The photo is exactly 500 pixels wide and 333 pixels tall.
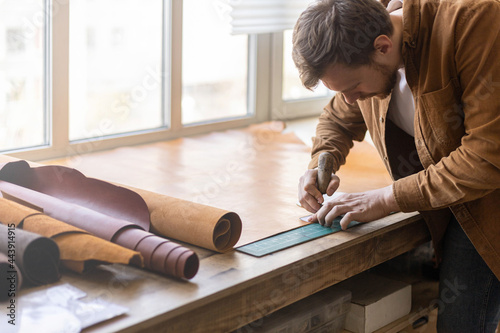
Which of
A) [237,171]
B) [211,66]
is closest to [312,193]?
[237,171]

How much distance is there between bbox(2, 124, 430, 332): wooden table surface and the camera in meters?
0.93

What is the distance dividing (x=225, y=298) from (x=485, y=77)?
0.65 m

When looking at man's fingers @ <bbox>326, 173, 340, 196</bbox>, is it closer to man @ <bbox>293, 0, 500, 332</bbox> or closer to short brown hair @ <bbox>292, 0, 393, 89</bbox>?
man @ <bbox>293, 0, 500, 332</bbox>

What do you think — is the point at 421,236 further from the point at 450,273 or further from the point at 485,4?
the point at 485,4

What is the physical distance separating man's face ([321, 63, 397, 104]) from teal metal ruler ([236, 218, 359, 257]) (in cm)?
28

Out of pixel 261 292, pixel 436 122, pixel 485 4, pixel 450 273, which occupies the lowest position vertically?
pixel 450 273

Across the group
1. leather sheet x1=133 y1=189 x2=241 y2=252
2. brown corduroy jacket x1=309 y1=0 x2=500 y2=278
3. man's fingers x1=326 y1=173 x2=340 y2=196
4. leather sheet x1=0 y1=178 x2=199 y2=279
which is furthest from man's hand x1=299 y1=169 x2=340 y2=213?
leather sheet x1=0 y1=178 x2=199 y2=279

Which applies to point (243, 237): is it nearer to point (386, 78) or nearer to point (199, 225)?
point (199, 225)

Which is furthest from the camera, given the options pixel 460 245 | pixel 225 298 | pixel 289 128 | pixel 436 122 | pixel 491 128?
pixel 289 128

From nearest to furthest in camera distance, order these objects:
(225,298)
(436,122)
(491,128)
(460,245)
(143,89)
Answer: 1. (225,298)
2. (491,128)
3. (436,122)
4. (460,245)
5. (143,89)

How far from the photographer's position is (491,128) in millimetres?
1180

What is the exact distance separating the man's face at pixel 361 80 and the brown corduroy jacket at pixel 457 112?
0.05 m

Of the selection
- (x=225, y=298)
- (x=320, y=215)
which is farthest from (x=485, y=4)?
(x=225, y=298)

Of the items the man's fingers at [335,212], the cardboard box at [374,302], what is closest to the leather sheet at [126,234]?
the man's fingers at [335,212]
